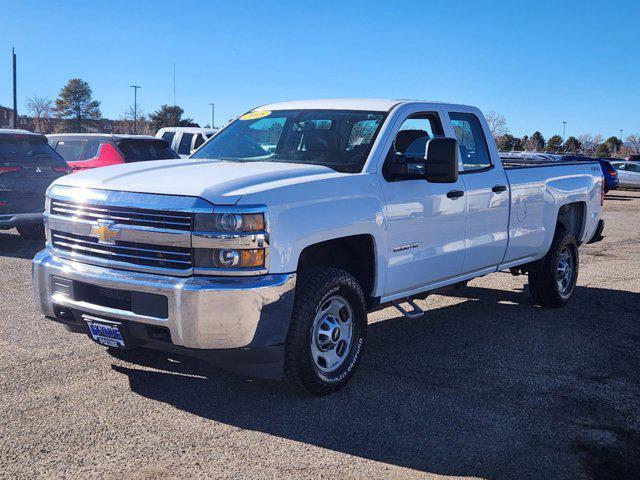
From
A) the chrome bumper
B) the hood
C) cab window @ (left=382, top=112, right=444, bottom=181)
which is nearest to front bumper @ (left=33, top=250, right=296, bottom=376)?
the chrome bumper

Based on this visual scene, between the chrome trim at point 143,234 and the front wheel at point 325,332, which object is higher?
the chrome trim at point 143,234

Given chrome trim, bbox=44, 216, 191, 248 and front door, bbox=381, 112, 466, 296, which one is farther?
front door, bbox=381, 112, 466, 296

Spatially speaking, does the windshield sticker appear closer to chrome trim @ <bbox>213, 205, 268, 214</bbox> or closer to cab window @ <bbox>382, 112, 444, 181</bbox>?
cab window @ <bbox>382, 112, 444, 181</bbox>

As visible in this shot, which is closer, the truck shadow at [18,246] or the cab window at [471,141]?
the cab window at [471,141]

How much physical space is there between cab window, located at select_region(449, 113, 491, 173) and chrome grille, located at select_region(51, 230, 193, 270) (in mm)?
2979

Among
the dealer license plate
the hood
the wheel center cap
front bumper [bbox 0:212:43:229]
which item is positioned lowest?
front bumper [bbox 0:212:43:229]

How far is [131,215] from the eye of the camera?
4.55 meters

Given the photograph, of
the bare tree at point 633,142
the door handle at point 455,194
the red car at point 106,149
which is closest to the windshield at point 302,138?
the door handle at point 455,194

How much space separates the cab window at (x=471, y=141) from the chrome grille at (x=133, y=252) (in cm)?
298

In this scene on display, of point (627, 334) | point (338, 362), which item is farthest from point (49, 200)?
point (627, 334)

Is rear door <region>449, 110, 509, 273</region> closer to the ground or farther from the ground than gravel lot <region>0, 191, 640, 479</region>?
farther from the ground

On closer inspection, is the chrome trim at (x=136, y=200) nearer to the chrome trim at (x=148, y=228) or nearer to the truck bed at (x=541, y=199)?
the chrome trim at (x=148, y=228)

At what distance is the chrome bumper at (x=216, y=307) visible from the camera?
14.0ft

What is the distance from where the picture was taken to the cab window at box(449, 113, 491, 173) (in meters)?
6.58
